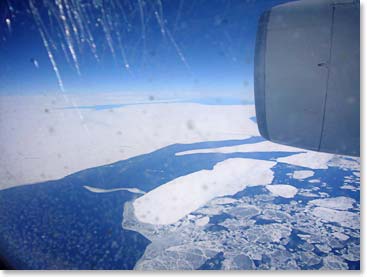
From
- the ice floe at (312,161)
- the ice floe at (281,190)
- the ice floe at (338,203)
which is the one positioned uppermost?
the ice floe at (338,203)

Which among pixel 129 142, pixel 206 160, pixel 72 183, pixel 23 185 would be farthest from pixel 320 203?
pixel 129 142

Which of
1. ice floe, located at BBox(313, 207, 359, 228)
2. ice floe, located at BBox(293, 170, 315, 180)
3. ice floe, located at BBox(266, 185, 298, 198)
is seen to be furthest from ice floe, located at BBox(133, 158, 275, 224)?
ice floe, located at BBox(313, 207, 359, 228)

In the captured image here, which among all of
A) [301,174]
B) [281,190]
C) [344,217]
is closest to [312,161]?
[301,174]

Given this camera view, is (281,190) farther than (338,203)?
A: Yes

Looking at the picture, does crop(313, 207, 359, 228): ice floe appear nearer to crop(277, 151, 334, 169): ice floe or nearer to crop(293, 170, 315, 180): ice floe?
crop(293, 170, 315, 180): ice floe

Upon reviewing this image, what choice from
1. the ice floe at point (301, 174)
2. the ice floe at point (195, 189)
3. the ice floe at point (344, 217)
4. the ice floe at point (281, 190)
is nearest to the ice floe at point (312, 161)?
the ice floe at point (301, 174)

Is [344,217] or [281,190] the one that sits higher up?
[344,217]

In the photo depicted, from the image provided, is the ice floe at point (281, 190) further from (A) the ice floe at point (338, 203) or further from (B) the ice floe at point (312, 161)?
(B) the ice floe at point (312, 161)

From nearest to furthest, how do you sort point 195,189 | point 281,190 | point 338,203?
point 338,203
point 195,189
point 281,190

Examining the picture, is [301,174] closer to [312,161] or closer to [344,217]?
[312,161]
